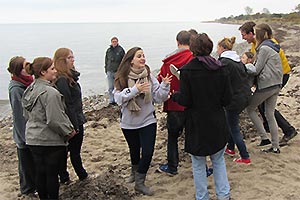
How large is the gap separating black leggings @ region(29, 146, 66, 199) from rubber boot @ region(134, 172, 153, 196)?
1.00 m

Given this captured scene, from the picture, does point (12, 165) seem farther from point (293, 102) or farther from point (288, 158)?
point (293, 102)

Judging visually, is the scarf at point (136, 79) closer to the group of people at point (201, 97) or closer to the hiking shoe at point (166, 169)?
the group of people at point (201, 97)

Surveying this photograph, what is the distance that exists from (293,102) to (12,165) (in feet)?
20.0

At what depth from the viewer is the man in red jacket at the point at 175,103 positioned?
4.93m

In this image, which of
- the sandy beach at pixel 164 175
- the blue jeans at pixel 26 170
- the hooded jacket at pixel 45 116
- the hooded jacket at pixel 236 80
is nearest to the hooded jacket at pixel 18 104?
the blue jeans at pixel 26 170

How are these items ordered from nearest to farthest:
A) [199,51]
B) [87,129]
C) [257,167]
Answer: [199,51] → [257,167] → [87,129]

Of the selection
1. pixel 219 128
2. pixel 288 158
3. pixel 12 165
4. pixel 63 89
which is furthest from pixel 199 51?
pixel 12 165

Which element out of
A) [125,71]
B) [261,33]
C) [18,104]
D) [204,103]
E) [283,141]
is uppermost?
[261,33]

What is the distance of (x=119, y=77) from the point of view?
15.4ft

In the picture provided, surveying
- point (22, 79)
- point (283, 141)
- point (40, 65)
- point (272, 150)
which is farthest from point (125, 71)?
point (283, 141)

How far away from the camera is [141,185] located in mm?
4918

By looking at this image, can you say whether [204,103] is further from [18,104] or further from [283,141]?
[283,141]

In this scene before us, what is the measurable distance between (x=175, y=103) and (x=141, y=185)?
1.10m

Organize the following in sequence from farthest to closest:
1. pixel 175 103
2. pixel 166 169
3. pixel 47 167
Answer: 1. pixel 166 169
2. pixel 175 103
3. pixel 47 167
